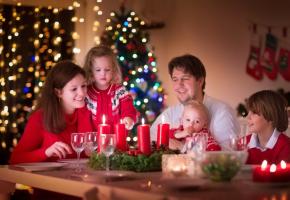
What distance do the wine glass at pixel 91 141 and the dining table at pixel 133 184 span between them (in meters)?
0.09

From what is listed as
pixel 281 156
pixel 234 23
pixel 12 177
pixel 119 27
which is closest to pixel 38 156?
pixel 12 177

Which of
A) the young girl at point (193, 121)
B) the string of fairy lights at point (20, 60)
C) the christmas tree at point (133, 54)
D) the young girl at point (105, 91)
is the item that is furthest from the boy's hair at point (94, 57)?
the string of fairy lights at point (20, 60)

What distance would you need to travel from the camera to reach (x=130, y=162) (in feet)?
8.82

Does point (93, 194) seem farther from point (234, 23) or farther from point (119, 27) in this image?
point (234, 23)

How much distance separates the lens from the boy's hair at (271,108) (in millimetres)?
3189

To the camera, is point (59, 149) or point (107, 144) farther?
point (59, 149)

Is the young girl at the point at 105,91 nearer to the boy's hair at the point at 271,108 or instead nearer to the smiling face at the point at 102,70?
the smiling face at the point at 102,70

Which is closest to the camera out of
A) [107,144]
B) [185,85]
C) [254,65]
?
[107,144]

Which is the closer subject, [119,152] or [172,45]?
[119,152]

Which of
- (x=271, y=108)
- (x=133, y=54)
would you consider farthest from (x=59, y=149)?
(x=133, y=54)

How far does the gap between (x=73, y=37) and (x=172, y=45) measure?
1.24m

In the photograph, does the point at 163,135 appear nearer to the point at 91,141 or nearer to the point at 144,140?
the point at 144,140

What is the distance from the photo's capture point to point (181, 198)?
74.9 inches

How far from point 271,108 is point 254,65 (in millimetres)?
3578
